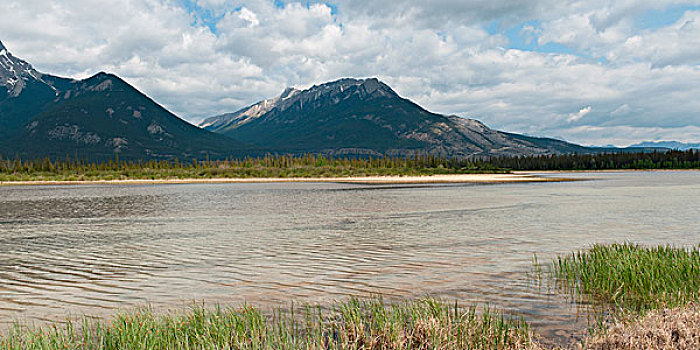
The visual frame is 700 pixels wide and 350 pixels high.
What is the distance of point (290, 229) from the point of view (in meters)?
25.8

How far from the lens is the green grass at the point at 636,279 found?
10.4 meters

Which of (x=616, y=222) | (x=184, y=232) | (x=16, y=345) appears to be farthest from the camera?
(x=616, y=222)

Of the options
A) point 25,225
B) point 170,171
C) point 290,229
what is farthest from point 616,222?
point 170,171

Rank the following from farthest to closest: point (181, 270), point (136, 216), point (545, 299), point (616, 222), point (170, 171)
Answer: point (170, 171) → point (136, 216) → point (616, 222) → point (181, 270) → point (545, 299)

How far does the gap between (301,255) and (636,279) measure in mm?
10785

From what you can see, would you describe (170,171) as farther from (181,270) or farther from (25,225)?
(181,270)

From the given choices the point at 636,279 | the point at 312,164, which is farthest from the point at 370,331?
the point at 312,164

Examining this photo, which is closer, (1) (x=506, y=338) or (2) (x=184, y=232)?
(1) (x=506, y=338)

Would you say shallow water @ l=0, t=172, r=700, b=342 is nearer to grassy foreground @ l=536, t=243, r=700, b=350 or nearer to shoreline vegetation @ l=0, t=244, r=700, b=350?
grassy foreground @ l=536, t=243, r=700, b=350

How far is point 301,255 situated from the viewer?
58.9 ft

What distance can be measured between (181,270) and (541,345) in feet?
37.4

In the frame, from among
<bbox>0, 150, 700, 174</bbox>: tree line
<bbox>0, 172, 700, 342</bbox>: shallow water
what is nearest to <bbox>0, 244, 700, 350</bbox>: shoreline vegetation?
<bbox>0, 172, 700, 342</bbox>: shallow water

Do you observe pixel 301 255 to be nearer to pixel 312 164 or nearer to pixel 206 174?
pixel 206 174

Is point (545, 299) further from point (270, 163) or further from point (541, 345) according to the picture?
point (270, 163)
